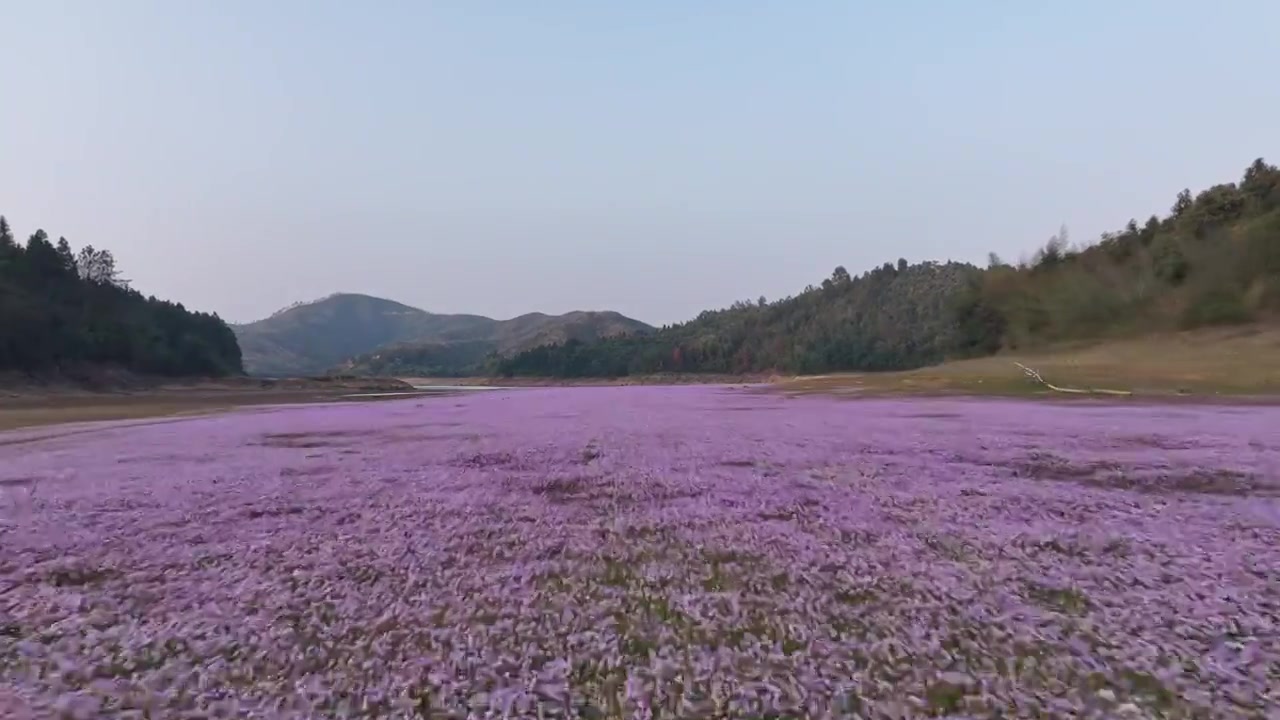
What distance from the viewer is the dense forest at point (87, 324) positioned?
64.2m

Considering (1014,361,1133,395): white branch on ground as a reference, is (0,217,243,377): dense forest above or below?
above

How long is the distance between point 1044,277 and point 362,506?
3380 inches

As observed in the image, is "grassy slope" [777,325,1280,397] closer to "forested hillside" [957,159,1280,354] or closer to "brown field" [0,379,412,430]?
"forested hillside" [957,159,1280,354]

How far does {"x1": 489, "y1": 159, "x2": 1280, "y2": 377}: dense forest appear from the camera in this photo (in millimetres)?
56750

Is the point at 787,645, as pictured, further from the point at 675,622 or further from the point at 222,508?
the point at 222,508

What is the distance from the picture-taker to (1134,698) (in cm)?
372

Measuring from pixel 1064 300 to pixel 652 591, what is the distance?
249ft

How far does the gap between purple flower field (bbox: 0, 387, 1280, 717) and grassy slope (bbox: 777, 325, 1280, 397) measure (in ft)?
84.6

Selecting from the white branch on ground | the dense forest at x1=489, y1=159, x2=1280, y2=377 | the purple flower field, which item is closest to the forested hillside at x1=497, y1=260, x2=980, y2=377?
the dense forest at x1=489, y1=159, x2=1280, y2=377

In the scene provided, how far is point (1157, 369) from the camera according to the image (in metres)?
39.9

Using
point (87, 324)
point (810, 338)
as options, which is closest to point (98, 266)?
point (87, 324)

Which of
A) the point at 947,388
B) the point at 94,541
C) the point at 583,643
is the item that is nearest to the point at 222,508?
the point at 94,541

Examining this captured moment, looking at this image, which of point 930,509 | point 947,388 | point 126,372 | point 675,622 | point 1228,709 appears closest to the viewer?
point 1228,709

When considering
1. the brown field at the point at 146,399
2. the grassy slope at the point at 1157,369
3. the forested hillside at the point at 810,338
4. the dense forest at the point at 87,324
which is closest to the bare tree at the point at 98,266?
the dense forest at the point at 87,324
